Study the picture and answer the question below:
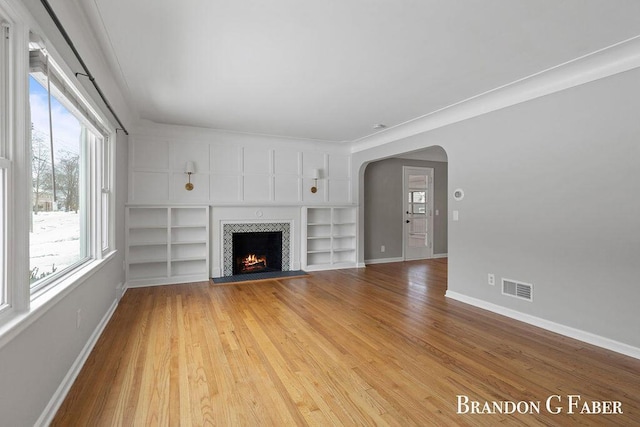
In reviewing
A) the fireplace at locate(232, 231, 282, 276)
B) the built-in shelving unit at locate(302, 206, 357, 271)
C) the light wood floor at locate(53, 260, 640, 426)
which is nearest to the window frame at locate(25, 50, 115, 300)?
the light wood floor at locate(53, 260, 640, 426)

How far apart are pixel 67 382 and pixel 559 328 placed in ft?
13.6

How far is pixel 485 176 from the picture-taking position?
395 cm

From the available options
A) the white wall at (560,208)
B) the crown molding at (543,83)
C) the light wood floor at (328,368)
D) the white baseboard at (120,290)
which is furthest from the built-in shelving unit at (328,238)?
the white baseboard at (120,290)

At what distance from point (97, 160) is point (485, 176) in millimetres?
4385

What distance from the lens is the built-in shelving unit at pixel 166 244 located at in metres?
4.95

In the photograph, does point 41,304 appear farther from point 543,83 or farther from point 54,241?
point 543,83

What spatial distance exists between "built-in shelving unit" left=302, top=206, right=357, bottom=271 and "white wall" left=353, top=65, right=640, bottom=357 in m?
2.61

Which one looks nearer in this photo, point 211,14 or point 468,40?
point 211,14

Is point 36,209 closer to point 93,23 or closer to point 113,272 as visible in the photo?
point 93,23

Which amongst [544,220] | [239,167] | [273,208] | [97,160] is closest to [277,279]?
[273,208]

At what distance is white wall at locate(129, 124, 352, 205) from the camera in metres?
5.12

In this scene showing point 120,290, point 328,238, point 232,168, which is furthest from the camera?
point 328,238

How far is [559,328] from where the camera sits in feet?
10.4

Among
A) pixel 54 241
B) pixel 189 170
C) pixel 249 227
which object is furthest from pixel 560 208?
pixel 189 170
